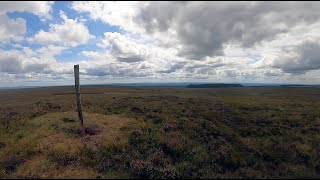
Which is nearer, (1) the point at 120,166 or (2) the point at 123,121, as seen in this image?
(1) the point at 120,166

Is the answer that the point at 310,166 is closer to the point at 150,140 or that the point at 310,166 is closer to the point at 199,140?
the point at 199,140

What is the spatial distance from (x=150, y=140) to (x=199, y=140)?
441cm

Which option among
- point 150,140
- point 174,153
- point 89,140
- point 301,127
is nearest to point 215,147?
point 174,153

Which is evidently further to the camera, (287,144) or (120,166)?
(287,144)

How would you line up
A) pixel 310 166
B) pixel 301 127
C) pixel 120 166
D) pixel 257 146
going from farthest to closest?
1. pixel 301 127
2. pixel 257 146
3. pixel 310 166
4. pixel 120 166

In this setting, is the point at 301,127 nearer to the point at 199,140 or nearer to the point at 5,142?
the point at 199,140

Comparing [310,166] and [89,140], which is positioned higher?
[89,140]

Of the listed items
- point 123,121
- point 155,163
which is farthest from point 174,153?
point 123,121

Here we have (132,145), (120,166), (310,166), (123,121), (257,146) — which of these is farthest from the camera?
(123,121)

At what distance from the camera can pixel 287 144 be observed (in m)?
25.5

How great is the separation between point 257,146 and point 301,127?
12.1m

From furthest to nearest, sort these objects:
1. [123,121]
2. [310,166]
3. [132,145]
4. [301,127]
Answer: [301,127]
[123,121]
[132,145]
[310,166]

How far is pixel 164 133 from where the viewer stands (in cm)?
2589

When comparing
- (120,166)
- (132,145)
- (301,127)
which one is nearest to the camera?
(120,166)
